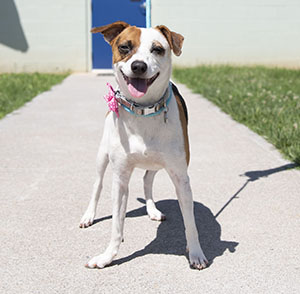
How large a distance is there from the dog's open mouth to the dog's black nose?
123 millimetres

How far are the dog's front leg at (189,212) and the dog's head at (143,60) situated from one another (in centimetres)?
57

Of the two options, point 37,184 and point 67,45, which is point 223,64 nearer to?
point 67,45

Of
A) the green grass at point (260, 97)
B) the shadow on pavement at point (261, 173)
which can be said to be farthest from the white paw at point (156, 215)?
the green grass at point (260, 97)

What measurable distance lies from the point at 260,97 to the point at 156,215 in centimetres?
591

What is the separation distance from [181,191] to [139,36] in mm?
1087

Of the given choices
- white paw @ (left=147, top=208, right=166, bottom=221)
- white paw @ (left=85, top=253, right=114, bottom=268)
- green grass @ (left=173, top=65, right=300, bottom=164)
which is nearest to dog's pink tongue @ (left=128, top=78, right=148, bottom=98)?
white paw @ (left=85, top=253, right=114, bottom=268)

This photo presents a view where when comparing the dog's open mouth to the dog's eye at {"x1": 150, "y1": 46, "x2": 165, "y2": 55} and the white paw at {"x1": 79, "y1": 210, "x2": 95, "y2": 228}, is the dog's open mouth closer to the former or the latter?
the dog's eye at {"x1": 150, "y1": 46, "x2": 165, "y2": 55}

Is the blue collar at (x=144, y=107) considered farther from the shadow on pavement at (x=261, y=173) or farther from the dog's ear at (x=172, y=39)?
the shadow on pavement at (x=261, y=173)

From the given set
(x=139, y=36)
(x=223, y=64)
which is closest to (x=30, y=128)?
(x=139, y=36)

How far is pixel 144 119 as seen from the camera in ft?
10.4

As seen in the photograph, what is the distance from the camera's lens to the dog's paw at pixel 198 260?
10.8 feet

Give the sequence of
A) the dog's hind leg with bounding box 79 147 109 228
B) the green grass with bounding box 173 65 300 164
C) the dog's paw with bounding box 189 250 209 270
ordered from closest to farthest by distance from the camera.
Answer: the dog's paw with bounding box 189 250 209 270 < the dog's hind leg with bounding box 79 147 109 228 < the green grass with bounding box 173 65 300 164

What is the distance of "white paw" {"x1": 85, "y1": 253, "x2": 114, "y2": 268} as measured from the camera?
3.31 m

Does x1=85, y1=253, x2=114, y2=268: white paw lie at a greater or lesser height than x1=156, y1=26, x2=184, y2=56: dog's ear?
lesser
